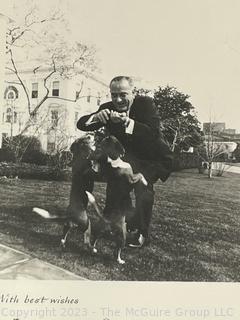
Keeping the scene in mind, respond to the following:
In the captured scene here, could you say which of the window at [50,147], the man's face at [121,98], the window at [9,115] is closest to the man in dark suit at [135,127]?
the man's face at [121,98]

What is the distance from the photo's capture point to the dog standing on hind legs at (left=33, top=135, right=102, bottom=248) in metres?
1.03

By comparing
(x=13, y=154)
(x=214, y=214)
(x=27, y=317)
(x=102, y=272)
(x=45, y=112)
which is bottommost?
(x=27, y=317)

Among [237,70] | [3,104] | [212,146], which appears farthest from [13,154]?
[237,70]

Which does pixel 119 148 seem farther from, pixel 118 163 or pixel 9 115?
pixel 9 115

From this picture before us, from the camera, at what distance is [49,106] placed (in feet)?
3.56

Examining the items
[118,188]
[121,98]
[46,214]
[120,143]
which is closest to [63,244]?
[46,214]

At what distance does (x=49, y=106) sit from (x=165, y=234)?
0.50 metres

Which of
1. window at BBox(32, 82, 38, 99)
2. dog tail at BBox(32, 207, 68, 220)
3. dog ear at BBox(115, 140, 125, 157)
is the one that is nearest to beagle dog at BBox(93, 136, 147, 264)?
dog ear at BBox(115, 140, 125, 157)

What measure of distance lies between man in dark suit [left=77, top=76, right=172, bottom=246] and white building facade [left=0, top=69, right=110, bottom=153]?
54mm

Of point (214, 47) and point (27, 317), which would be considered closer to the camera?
point (27, 317)

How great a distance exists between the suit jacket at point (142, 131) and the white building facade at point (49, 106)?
0.07 metres

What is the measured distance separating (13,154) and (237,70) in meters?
0.73

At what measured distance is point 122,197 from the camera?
3.41 ft

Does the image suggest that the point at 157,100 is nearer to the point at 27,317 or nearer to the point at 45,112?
the point at 45,112
